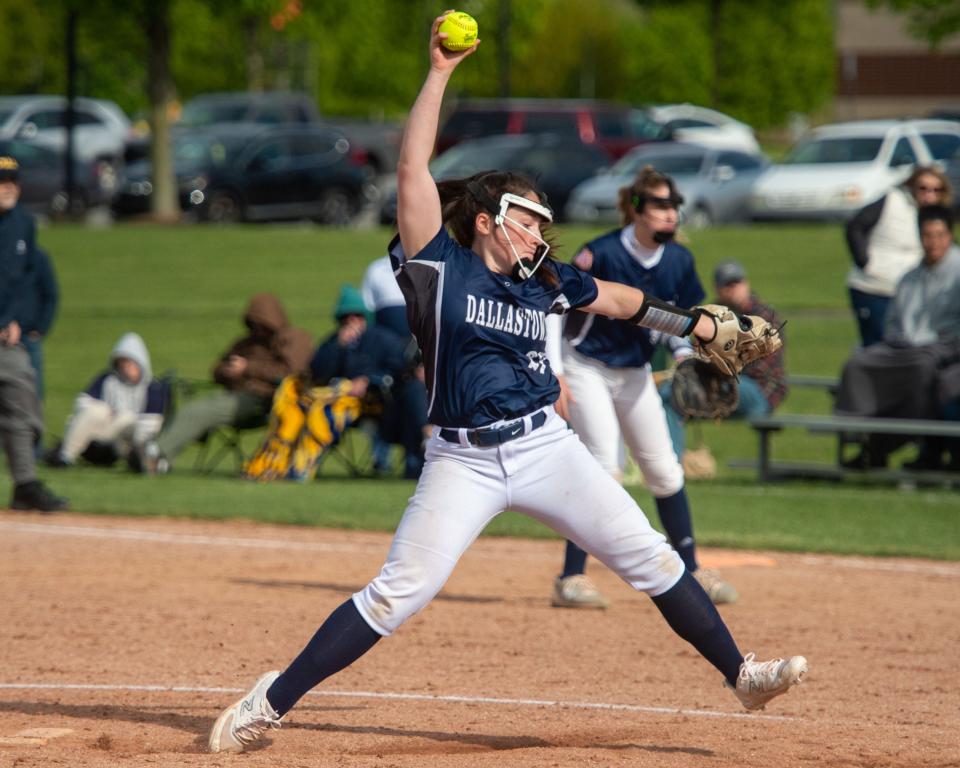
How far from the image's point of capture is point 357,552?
9.56 m

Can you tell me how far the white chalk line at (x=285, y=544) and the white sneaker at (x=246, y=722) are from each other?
4405 millimetres

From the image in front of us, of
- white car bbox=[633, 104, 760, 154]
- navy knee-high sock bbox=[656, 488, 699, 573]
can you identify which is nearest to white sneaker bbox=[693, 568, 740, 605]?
navy knee-high sock bbox=[656, 488, 699, 573]

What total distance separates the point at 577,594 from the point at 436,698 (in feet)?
6.02

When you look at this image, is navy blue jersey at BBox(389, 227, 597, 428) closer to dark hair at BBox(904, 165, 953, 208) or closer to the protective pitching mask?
the protective pitching mask

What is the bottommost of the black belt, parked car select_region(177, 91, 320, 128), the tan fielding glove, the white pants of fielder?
the white pants of fielder

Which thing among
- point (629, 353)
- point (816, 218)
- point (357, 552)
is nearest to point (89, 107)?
point (816, 218)

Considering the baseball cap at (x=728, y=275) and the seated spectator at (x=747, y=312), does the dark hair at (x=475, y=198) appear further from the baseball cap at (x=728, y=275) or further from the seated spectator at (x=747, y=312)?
the baseball cap at (x=728, y=275)

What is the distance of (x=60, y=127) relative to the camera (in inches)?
1246

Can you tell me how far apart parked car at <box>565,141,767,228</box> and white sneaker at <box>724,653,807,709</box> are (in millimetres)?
20266

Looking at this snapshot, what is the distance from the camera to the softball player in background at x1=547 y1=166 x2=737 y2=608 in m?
7.56

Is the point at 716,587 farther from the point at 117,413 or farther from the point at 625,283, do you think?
the point at 117,413

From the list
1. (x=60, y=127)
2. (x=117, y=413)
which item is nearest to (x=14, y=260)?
(x=117, y=413)

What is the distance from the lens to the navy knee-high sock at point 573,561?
7.90m

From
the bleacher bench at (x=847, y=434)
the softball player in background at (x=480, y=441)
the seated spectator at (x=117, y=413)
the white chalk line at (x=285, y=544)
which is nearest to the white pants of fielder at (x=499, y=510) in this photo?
the softball player in background at (x=480, y=441)
